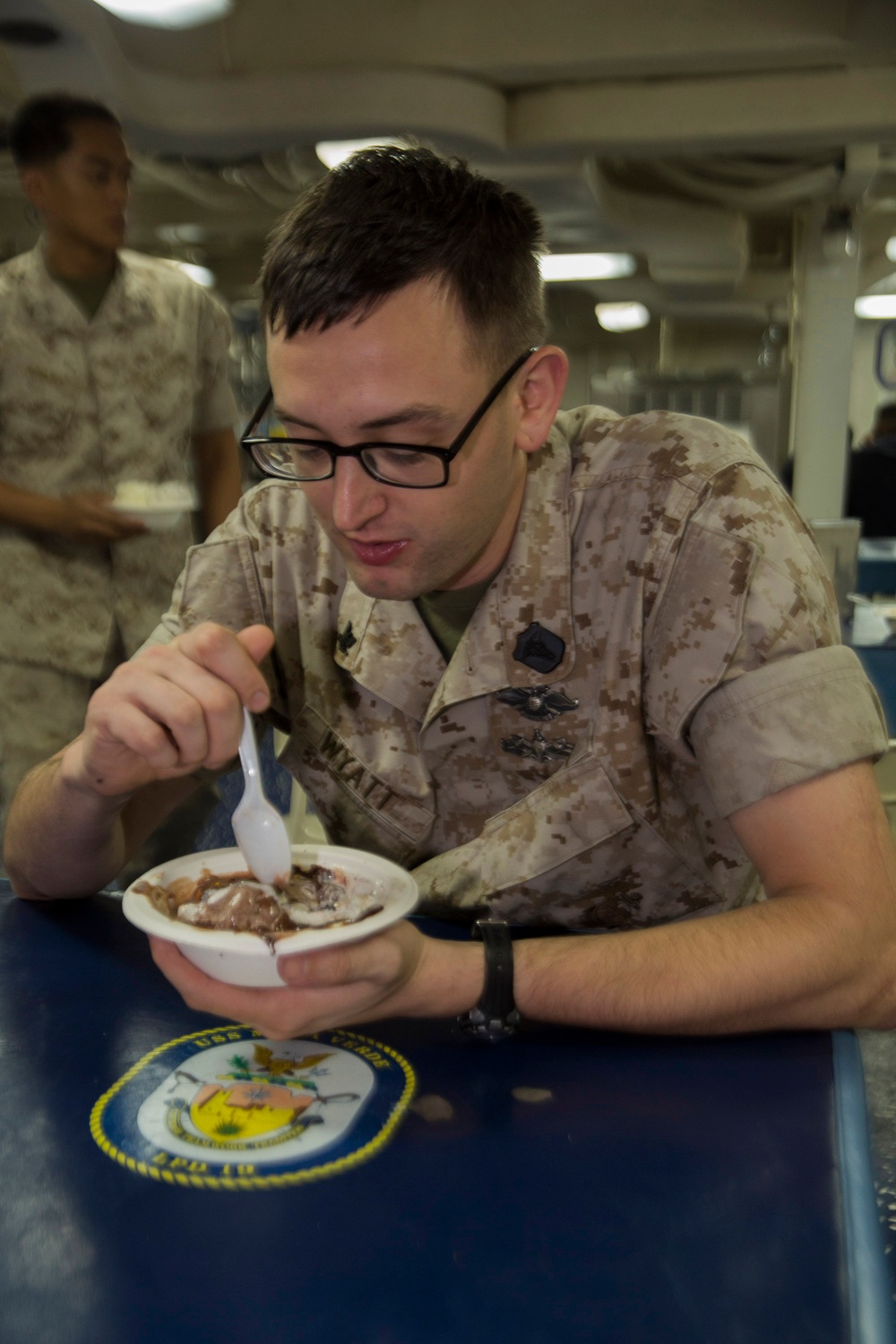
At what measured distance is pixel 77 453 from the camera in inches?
92.7

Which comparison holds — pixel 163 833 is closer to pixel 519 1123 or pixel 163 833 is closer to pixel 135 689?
pixel 135 689

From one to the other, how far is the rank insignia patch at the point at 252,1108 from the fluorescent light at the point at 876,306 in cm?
1346

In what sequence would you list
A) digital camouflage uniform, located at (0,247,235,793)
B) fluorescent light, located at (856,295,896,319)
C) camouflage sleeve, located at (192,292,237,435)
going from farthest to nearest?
fluorescent light, located at (856,295,896,319), camouflage sleeve, located at (192,292,237,435), digital camouflage uniform, located at (0,247,235,793)

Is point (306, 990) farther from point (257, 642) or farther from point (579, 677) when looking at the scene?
point (579, 677)

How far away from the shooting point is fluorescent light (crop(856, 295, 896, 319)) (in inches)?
505

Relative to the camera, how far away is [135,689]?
103 centimetres

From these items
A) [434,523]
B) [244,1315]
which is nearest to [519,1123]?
[244,1315]

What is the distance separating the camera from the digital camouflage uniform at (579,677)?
3.76 ft

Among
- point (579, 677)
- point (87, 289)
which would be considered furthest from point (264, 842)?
point (87, 289)

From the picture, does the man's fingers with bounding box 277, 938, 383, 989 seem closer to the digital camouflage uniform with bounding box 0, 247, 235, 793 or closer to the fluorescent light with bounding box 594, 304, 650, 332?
the digital camouflage uniform with bounding box 0, 247, 235, 793

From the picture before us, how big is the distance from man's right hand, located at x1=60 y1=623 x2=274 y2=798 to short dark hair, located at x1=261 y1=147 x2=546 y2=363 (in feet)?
1.13

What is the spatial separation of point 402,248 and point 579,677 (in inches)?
19.9

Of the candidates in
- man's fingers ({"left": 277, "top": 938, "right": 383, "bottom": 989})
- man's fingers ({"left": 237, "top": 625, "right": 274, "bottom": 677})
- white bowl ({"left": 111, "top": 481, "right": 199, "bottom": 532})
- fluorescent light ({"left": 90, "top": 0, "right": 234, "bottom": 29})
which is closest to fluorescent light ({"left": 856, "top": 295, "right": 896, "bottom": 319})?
fluorescent light ({"left": 90, "top": 0, "right": 234, "bottom": 29})

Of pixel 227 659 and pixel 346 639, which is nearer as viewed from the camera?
pixel 227 659
